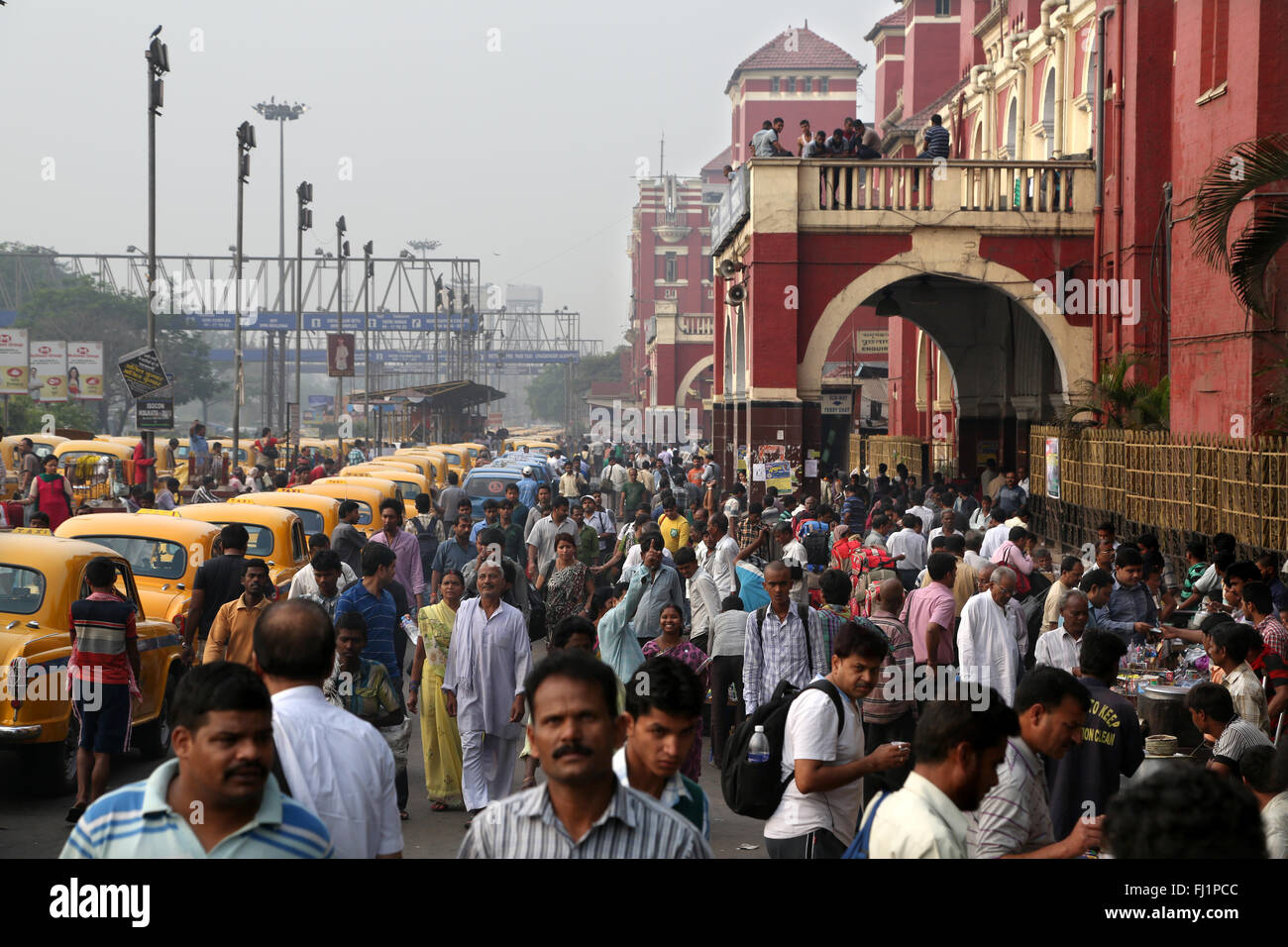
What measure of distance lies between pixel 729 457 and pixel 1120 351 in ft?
29.8

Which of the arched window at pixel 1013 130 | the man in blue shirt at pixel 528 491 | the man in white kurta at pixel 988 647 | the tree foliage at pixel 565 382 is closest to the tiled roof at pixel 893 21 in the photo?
the arched window at pixel 1013 130

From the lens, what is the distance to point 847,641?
6.00m

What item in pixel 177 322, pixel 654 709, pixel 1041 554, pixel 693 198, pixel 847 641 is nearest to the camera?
pixel 654 709

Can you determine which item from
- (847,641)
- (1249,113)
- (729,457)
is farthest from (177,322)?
(847,641)

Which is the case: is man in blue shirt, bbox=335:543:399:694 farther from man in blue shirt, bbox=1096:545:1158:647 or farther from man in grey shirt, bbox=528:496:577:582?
man in grey shirt, bbox=528:496:577:582

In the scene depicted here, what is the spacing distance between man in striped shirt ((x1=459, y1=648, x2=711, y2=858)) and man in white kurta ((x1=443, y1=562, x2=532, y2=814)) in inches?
217

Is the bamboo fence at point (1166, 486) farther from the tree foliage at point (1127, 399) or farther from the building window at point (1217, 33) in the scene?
the building window at point (1217, 33)

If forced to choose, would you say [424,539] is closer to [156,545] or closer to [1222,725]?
[156,545]

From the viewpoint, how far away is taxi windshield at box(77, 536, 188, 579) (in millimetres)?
12633

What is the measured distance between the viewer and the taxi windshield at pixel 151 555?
12.6 meters

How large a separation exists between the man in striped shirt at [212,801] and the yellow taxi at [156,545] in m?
8.95

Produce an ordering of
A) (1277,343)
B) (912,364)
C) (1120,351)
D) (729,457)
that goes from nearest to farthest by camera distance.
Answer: (1277,343), (1120,351), (729,457), (912,364)

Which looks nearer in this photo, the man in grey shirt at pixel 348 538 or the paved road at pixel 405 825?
the paved road at pixel 405 825
